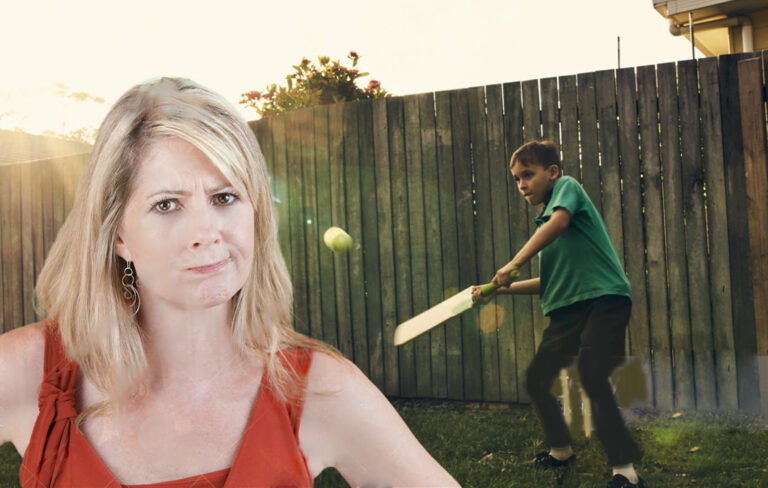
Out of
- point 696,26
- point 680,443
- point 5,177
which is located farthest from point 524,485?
point 696,26

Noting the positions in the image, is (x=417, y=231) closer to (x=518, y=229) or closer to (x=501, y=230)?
(x=501, y=230)

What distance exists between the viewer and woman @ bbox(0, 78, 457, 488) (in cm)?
125

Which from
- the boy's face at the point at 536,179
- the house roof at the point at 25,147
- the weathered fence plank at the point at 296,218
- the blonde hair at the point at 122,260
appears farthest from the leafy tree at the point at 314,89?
the house roof at the point at 25,147

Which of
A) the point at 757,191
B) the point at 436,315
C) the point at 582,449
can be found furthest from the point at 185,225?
the point at 757,191

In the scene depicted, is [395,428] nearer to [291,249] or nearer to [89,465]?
[89,465]

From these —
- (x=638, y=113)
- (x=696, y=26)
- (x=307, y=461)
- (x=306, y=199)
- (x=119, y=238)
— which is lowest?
(x=307, y=461)

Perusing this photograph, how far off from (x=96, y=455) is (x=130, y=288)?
338 mm

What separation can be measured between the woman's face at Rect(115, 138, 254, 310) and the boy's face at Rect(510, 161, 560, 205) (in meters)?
2.87

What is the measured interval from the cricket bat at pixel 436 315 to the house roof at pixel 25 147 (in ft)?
36.5

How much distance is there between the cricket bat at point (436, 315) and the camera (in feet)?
14.3

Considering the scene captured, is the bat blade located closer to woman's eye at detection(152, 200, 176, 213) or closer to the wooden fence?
the wooden fence

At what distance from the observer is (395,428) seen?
137cm

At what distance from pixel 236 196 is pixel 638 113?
391 cm

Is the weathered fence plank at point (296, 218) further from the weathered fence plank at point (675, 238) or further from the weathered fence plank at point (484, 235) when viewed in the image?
the weathered fence plank at point (675, 238)
